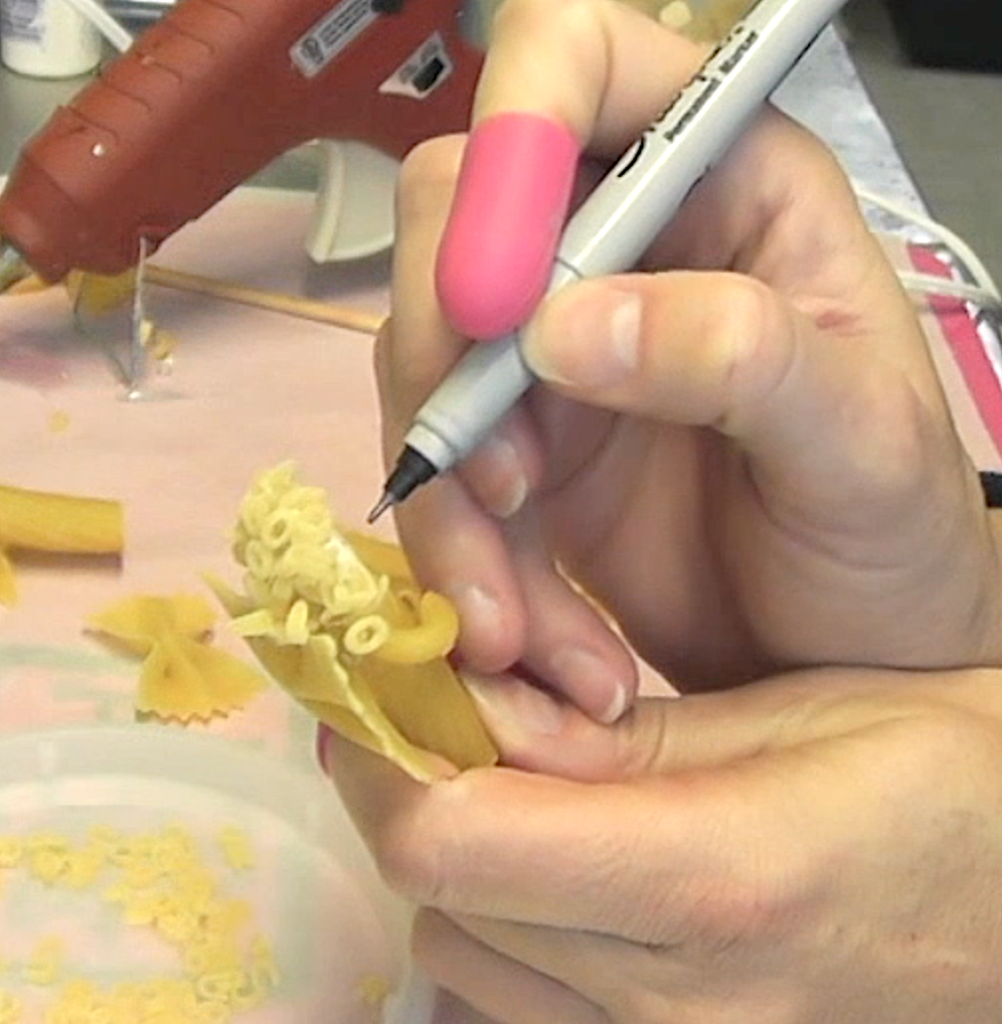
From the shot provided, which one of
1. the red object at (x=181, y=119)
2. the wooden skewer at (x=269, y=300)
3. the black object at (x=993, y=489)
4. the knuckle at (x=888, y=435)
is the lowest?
the wooden skewer at (x=269, y=300)

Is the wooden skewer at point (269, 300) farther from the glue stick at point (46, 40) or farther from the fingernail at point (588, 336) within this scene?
the fingernail at point (588, 336)

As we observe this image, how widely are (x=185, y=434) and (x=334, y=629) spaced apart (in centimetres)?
30

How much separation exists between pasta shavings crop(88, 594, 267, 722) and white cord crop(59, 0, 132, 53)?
0.98 ft

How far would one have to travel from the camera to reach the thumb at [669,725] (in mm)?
390

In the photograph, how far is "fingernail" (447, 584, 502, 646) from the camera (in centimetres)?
39

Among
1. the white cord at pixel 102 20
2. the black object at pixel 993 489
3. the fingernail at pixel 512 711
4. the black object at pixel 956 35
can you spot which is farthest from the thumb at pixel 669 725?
the black object at pixel 956 35

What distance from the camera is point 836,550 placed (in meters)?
0.41

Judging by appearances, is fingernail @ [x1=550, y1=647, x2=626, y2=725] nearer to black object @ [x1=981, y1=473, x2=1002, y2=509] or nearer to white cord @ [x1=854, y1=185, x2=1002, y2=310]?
black object @ [x1=981, y1=473, x2=1002, y2=509]

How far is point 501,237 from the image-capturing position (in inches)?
13.6

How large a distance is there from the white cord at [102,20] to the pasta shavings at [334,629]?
0.46 metres

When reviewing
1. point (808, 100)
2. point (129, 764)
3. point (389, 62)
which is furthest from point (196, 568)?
point (808, 100)

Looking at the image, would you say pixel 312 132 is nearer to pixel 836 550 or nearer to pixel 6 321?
pixel 6 321

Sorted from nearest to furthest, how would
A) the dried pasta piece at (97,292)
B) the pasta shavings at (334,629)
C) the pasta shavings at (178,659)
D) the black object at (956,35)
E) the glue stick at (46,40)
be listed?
the pasta shavings at (334,629)
the pasta shavings at (178,659)
the dried pasta piece at (97,292)
the glue stick at (46,40)
the black object at (956,35)

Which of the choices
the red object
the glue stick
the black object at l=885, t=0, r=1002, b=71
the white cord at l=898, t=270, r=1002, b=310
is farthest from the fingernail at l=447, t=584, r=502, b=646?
the black object at l=885, t=0, r=1002, b=71
